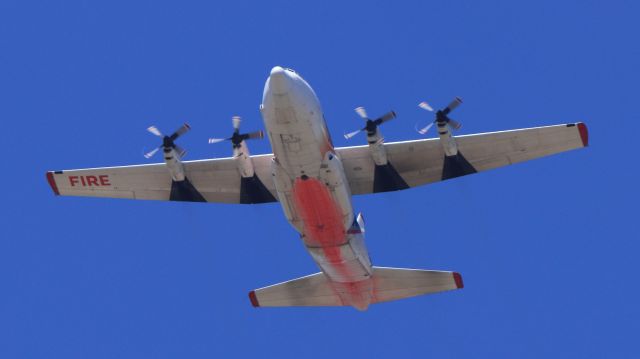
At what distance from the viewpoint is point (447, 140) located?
3644 cm

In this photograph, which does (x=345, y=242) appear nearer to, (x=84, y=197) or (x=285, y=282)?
(x=285, y=282)

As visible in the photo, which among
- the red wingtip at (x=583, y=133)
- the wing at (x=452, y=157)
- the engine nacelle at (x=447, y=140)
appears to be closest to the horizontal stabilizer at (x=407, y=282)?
the wing at (x=452, y=157)

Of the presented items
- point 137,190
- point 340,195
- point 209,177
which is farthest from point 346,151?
point 137,190

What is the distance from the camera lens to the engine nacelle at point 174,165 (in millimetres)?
37469

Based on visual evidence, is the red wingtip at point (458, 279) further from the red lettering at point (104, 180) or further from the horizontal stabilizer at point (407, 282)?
the red lettering at point (104, 180)

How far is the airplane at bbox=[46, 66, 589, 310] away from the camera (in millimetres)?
34250

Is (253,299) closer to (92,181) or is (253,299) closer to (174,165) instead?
(174,165)

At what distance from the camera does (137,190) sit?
3956 centimetres

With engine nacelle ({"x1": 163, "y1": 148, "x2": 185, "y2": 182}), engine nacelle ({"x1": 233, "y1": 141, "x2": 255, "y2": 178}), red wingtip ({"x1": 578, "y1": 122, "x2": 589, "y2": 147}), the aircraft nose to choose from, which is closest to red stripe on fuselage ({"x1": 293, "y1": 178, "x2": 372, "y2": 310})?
engine nacelle ({"x1": 233, "y1": 141, "x2": 255, "y2": 178})

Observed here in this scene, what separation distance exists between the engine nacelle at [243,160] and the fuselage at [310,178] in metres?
2.50

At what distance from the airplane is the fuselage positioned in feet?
0.10

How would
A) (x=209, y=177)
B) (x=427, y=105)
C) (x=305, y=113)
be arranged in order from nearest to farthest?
(x=305, y=113) < (x=427, y=105) < (x=209, y=177)

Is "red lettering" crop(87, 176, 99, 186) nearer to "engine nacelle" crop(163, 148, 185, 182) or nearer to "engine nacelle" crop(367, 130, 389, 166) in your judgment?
"engine nacelle" crop(163, 148, 185, 182)

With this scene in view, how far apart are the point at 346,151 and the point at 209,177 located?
16.3ft
